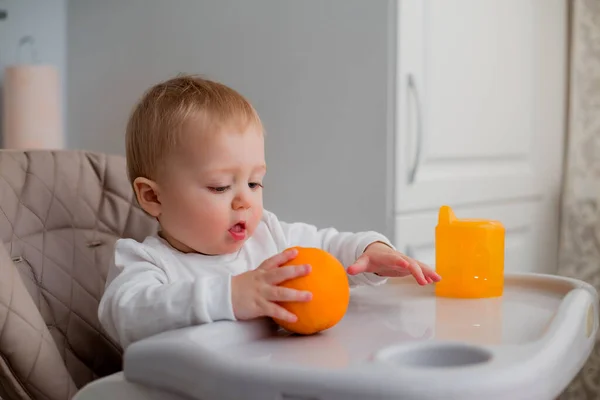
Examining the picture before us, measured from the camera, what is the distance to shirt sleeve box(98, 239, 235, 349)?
763 mm

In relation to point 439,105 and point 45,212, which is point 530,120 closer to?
point 439,105

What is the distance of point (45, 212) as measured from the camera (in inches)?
43.5

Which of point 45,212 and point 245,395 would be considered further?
point 45,212

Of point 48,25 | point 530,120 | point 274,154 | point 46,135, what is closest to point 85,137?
point 46,135

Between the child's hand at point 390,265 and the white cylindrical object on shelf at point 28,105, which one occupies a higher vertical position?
the white cylindrical object on shelf at point 28,105

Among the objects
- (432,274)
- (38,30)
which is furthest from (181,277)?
(38,30)

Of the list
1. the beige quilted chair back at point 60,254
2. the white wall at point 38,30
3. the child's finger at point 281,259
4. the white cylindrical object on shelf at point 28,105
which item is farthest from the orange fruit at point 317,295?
the white wall at point 38,30

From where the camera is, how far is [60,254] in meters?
1.10

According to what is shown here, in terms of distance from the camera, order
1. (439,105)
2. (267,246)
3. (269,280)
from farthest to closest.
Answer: (439,105) → (267,246) → (269,280)

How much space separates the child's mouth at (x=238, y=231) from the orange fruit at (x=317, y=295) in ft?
0.60

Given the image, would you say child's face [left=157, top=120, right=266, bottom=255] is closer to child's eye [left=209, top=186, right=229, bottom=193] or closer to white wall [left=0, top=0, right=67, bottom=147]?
child's eye [left=209, top=186, right=229, bottom=193]

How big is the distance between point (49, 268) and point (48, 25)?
97 cm

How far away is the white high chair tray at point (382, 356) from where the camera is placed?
0.56m

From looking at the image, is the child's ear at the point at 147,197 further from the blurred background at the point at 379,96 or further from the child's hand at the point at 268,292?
the blurred background at the point at 379,96
